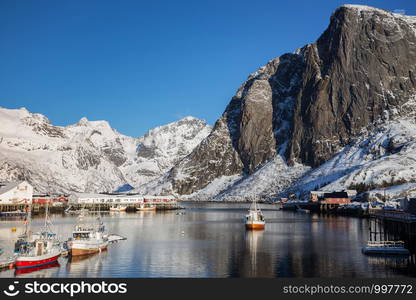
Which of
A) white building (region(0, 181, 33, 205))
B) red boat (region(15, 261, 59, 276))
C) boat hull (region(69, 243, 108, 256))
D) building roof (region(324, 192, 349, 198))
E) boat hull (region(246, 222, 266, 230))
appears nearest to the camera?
red boat (region(15, 261, 59, 276))

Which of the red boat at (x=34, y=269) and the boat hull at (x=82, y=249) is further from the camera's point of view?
the boat hull at (x=82, y=249)

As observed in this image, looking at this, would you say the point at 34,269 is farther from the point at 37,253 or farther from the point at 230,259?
the point at 230,259

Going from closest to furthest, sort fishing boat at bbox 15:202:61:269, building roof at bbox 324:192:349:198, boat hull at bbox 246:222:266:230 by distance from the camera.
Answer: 1. fishing boat at bbox 15:202:61:269
2. boat hull at bbox 246:222:266:230
3. building roof at bbox 324:192:349:198

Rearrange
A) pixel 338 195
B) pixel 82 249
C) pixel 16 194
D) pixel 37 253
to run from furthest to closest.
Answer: pixel 338 195
pixel 16 194
pixel 82 249
pixel 37 253

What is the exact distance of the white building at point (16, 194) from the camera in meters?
177

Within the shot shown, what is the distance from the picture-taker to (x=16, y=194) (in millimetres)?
181500

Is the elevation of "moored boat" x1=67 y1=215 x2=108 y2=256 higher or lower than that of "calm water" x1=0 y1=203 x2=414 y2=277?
higher

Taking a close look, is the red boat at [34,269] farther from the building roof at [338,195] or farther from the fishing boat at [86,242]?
the building roof at [338,195]

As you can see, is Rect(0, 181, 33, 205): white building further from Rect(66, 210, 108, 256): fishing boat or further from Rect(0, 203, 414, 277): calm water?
Rect(66, 210, 108, 256): fishing boat

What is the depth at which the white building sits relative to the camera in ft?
581

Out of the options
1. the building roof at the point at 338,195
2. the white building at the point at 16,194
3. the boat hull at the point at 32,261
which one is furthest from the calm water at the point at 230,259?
the building roof at the point at 338,195

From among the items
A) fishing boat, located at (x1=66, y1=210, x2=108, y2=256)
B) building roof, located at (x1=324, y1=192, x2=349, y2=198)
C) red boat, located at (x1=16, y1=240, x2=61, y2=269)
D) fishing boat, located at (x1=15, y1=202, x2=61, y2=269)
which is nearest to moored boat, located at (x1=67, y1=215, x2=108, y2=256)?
fishing boat, located at (x1=66, y1=210, x2=108, y2=256)

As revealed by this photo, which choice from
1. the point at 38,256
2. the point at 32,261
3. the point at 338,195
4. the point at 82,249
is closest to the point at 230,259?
the point at 82,249

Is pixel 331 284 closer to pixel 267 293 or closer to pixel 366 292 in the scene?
pixel 366 292
